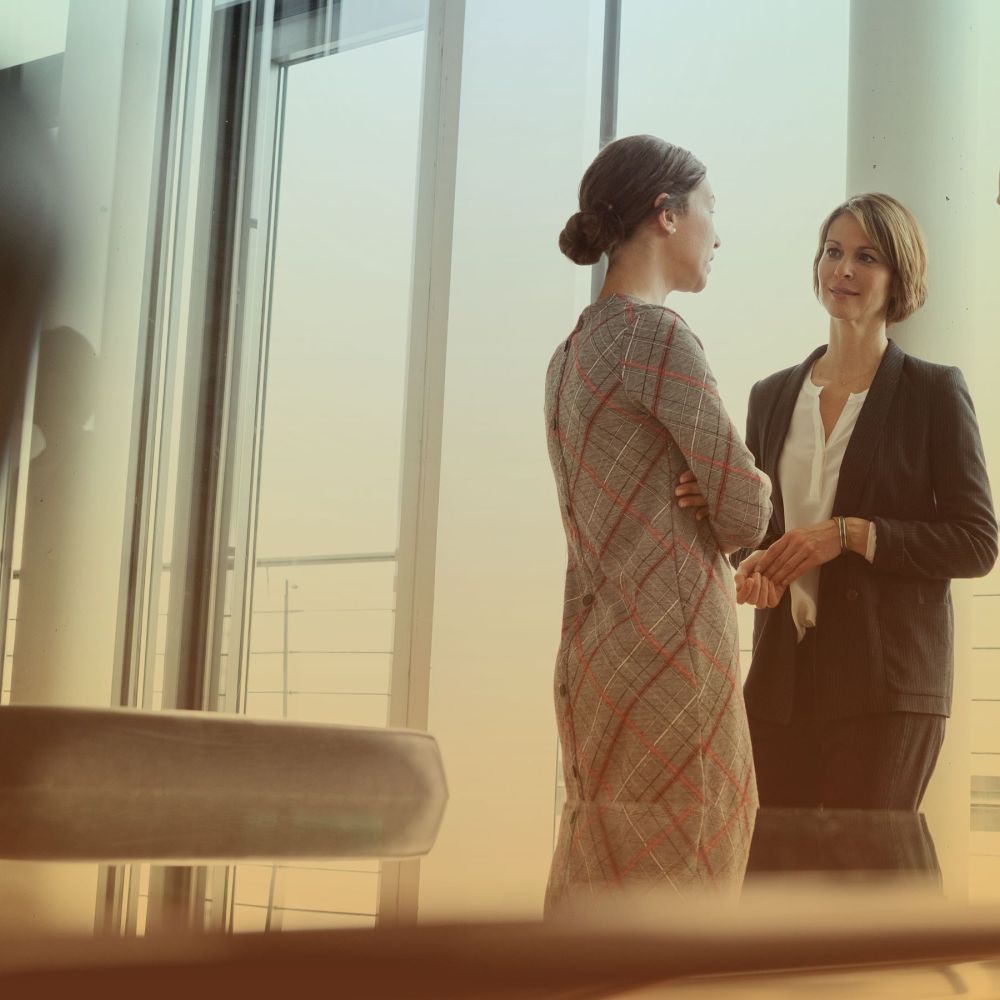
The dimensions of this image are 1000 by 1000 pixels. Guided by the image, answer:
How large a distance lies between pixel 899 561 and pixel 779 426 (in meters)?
0.22

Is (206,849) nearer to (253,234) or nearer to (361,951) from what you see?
(361,951)

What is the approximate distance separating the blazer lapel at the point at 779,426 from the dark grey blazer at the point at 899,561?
0.09 m

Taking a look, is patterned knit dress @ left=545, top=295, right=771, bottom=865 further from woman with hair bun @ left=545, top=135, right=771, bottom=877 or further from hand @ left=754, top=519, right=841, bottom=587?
hand @ left=754, top=519, right=841, bottom=587

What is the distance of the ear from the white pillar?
0.72 metres

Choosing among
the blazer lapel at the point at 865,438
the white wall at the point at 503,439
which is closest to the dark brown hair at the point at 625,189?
the blazer lapel at the point at 865,438

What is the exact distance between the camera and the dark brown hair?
3.56 ft

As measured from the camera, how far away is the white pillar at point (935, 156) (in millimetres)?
1686

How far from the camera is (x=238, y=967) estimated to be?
0.05 m

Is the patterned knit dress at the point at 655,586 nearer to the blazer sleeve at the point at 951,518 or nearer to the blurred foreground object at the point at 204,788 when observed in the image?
the blazer sleeve at the point at 951,518

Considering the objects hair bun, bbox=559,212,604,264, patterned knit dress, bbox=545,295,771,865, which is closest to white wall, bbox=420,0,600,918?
hair bun, bbox=559,212,604,264

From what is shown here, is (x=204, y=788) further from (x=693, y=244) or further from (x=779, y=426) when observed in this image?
(x=779, y=426)

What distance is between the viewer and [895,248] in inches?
57.6

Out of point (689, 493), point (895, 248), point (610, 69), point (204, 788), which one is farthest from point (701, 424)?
point (610, 69)

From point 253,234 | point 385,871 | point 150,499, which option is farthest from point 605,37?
point 385,871
